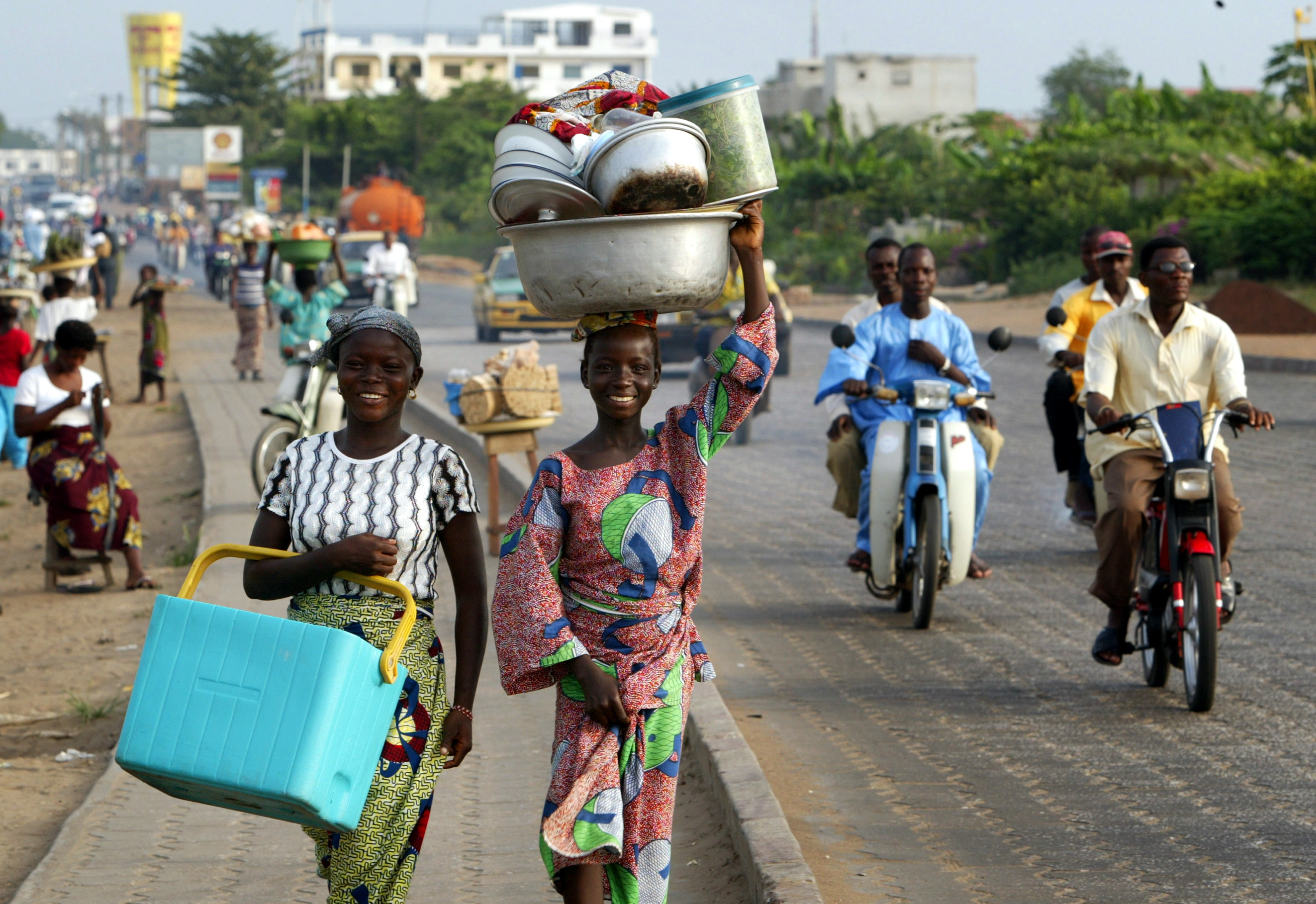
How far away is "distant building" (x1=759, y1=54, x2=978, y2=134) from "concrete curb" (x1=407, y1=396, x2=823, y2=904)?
2473 inches

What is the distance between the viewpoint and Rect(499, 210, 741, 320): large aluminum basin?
3197mm

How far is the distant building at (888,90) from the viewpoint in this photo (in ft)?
222

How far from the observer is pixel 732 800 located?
4.71 m

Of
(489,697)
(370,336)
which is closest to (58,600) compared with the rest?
(489,697)

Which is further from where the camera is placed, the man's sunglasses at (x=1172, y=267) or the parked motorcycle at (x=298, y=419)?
the parked motorcycle at (x=298, y=419)

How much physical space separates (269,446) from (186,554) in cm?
122

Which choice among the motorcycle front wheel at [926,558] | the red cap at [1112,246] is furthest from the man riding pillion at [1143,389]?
the red cap at [1112,246]

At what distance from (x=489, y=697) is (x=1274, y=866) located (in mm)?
3241

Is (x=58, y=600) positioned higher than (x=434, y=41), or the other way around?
(x=434, y=41)

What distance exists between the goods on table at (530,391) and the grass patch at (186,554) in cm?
225

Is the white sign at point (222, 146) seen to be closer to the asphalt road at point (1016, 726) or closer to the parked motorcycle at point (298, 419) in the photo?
the parked motorcycle at point (298, 419)

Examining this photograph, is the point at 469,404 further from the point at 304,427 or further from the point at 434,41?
the point at 434,41

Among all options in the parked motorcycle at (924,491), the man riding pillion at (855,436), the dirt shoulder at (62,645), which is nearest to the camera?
the dirt shoulder at (62,645)

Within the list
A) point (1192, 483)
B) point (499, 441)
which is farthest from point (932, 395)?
point (499, 441)
